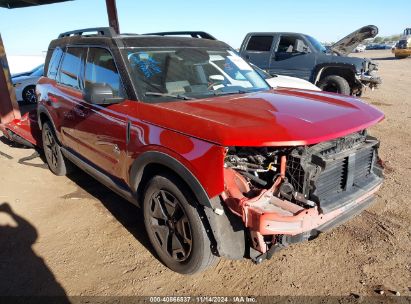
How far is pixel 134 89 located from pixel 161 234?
1287 mm

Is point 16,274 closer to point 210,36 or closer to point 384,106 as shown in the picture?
point 210,36

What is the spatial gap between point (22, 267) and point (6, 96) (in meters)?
5.91

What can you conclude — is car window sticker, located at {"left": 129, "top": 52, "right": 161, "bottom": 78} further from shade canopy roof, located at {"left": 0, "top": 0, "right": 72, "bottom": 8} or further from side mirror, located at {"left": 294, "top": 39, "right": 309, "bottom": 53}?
side mirror, located at {"left": 294, "top": 39, "right": 309, "bottom": 53}

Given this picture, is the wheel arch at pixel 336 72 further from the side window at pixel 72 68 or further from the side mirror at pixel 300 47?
the side window at pixel 72 68

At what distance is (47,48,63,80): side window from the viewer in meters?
4.76

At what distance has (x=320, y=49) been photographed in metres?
10.3

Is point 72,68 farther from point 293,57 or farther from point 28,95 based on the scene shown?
point 28,95

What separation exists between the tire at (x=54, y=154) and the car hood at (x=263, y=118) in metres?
2.65

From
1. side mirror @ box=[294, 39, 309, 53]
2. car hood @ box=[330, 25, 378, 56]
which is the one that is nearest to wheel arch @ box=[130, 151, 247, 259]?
side mirror @ box=[294, 39, 309, 53]

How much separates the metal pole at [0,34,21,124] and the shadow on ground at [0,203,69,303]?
488cm

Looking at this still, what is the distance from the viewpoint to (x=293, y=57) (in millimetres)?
10328

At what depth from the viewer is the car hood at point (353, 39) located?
10.4 m

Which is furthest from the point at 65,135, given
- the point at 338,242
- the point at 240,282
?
the point at 338,242

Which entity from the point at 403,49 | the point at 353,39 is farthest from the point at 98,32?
the point at 403,49
